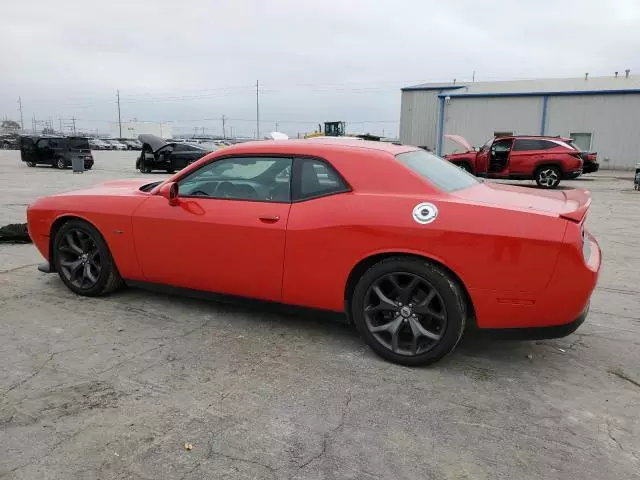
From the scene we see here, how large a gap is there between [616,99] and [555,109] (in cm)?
280

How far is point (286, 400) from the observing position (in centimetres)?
287

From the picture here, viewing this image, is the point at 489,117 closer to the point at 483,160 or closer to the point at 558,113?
the point at 558,113

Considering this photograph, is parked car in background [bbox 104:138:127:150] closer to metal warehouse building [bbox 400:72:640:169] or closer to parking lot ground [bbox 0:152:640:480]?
metal warehouse building [bbox 400:72:640:169]

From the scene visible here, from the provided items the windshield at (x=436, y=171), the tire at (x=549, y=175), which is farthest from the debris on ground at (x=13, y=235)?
the tire at (x=549, y=175)

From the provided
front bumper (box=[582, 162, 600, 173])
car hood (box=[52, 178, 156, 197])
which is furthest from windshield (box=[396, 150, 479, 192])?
front bumper (box=[582, 162, 600, 173])

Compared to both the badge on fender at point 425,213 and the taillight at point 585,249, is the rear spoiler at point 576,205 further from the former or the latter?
the badge on fender at point 425,213

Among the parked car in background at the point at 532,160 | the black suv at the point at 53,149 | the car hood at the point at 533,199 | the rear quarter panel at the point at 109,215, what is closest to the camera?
the car hood at the point at 533,199

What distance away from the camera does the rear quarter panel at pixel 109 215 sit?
4.20 m

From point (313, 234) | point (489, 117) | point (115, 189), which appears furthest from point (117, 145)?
point (313, 234)

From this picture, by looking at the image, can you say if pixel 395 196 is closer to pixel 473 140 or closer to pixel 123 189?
pixel 123 189

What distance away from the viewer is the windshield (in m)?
3.44

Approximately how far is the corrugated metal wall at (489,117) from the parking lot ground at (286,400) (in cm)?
2537

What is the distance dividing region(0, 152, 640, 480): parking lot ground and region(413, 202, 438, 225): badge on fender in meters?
0.99

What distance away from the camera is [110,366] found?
326 cm
